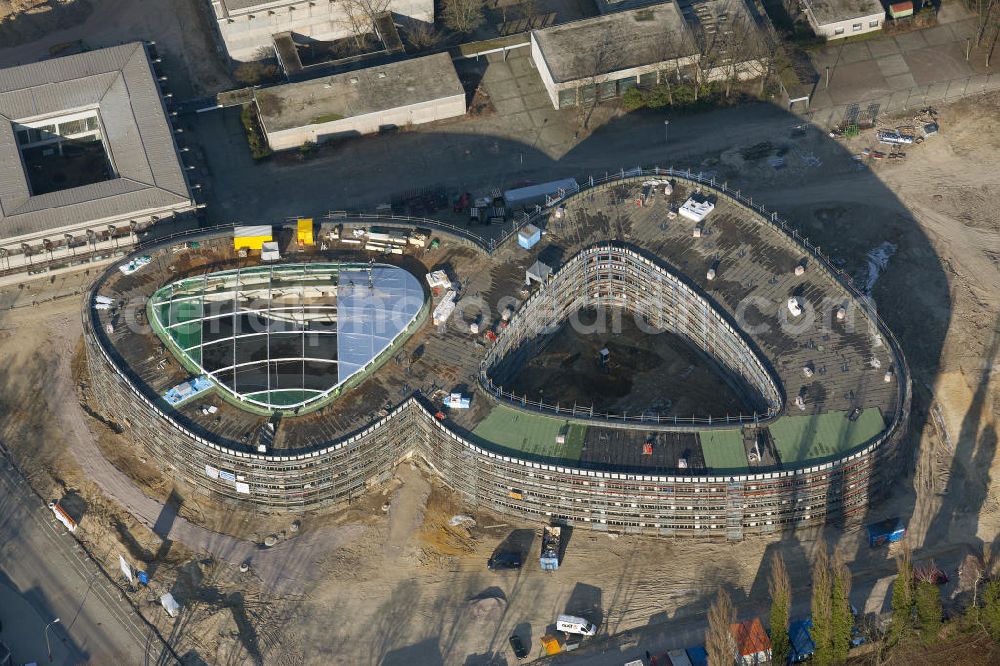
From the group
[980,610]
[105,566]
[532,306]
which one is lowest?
[980,610]

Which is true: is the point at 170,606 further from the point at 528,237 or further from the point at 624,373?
the point at 528,237

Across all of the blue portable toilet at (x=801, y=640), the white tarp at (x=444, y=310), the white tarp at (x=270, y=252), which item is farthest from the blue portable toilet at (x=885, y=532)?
the white tarp at (x=270, y=252)

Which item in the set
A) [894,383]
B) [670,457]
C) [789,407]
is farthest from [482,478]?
[894,383]

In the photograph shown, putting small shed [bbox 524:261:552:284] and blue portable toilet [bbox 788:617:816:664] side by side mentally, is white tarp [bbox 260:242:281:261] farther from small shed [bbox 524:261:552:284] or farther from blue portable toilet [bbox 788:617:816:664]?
blue portable toilet [bbox 788:617:816:664]

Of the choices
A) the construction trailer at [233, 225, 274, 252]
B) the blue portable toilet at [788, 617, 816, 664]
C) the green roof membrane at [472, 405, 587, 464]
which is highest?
the construction trailer at [233, 225, 274, 252]

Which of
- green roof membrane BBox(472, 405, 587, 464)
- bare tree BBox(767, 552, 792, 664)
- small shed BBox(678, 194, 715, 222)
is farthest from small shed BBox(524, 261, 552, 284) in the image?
bare tree BBox(767, 552, 792, 664)

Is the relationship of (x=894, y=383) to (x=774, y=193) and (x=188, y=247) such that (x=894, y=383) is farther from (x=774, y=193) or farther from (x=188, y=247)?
(x=188, y=247)

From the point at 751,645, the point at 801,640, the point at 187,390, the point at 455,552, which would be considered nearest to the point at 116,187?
the point at 187,390
